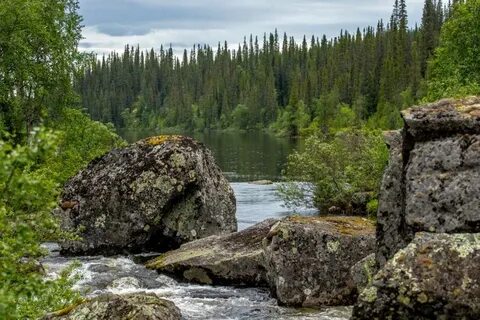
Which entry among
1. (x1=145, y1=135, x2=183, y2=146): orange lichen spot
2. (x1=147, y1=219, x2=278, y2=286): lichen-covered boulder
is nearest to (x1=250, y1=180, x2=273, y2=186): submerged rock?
(x1=145, y1=135, x2=183, y2=146): orange lichen spot

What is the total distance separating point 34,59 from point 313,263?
78.6ft

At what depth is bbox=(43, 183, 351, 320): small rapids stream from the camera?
1739 centimetres

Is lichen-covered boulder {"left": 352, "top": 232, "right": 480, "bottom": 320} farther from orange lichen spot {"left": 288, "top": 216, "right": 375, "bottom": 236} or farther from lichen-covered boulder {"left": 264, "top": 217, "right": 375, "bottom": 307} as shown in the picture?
orange lichen spot {"left": 288, "top": 216, "right": 375, "bottom": 236}

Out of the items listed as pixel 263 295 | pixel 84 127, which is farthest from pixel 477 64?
pixel 263 295

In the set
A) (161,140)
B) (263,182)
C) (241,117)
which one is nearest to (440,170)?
(161,140)

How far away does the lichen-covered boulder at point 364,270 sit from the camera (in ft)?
46.5

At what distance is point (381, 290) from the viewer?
9.65 metres

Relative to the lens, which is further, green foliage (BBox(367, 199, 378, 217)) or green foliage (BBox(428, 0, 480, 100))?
green foliage (BBox(428, 0, 480, 100))

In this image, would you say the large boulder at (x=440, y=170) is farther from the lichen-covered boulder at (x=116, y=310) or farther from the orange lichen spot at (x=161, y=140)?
the orange lichen spot at (x=161, y=140)

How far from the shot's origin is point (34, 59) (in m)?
36.7

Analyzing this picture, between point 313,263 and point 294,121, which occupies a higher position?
point 294,121

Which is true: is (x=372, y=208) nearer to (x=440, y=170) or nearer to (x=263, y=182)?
(x=263, y=182)

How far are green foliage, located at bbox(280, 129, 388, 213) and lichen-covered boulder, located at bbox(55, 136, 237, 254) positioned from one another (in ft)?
47.7

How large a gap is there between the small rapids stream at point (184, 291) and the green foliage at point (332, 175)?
61.5 feet
